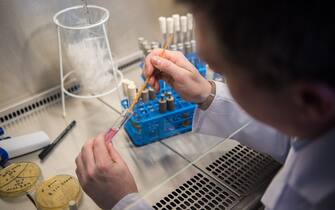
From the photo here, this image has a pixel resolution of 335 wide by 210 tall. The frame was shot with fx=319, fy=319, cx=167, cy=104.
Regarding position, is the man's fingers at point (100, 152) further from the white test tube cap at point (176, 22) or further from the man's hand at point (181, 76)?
the white test tube cap at point (176, 22)

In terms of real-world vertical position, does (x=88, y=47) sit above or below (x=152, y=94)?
above

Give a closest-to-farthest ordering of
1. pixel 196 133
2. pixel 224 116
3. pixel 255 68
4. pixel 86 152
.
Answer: pixel 255 68 → pixel 86 152 → pixel 224 116 → pixel 196 133

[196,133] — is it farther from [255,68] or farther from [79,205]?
[255,68]

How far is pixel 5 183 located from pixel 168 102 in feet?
1.62

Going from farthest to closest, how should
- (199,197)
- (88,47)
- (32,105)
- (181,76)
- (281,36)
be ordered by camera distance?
(32,105) < (88,47) < (181,76) < (199,197) < (281,36)

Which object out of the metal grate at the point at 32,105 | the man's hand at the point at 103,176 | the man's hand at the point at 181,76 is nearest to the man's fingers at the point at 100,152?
the man's hand at the point at 103,176

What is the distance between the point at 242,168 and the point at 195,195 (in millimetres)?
169

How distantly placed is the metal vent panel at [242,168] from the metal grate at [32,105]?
63 centimetres

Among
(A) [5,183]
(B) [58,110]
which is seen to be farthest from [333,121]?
(B) [58,110]

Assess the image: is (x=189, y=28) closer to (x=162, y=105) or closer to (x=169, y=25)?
(x=169, y=25)

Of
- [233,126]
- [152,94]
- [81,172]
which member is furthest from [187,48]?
[81,172]

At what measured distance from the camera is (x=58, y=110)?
45.8 inches

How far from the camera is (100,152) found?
731mm

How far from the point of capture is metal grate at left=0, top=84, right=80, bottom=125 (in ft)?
3.62
